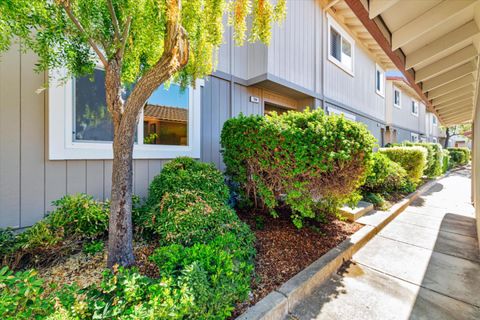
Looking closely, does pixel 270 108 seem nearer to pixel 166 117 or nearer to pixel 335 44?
pixel 166 117

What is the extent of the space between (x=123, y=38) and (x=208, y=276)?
2337 mm

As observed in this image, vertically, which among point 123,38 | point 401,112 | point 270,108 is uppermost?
point 401,112

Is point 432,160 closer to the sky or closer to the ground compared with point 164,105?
closer to the ground

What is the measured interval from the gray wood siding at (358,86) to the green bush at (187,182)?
525 cm

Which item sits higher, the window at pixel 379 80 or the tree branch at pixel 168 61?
the window at pixel 379 80

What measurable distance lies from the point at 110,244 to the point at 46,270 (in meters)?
0.82

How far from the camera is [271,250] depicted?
2.90 m

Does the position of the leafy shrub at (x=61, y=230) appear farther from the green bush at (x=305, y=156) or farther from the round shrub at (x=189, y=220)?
the green bush at (x=305, y=156)

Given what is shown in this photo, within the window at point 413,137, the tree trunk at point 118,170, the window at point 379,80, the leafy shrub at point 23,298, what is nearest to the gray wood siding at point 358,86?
the window at point 379,80

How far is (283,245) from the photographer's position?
3.04 meters

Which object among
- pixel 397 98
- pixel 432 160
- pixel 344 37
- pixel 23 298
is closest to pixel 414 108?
pixel 397 98

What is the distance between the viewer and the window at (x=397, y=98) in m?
12.9

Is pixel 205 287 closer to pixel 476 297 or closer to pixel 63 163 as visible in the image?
pixel 63 163

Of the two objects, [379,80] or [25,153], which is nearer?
[25,153]
